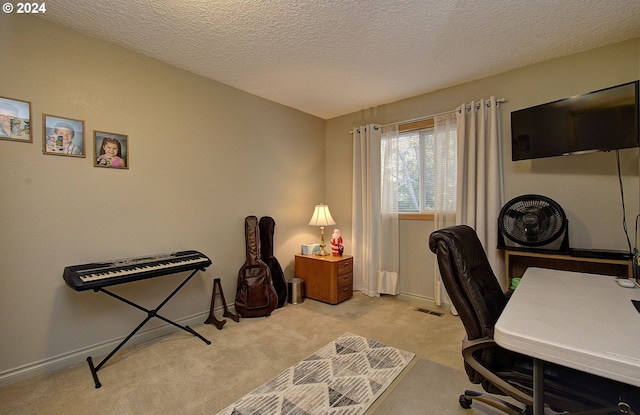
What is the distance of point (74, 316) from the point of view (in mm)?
2125

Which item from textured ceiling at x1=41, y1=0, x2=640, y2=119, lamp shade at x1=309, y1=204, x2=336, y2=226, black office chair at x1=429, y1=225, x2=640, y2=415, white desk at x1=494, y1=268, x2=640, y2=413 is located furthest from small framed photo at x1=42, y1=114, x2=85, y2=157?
white desk at x1=494, y1=268, x2=640, y2=413

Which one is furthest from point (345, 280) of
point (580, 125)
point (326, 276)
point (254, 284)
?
point (580, 125)

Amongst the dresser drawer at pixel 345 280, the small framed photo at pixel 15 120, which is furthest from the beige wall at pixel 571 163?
the small framed photo at pixel 15 120

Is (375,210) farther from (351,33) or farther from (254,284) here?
(351,33)

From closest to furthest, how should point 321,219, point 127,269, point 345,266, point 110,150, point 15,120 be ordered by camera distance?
point 15,120, point 127,269, point 110,150, point 345,266, point 321,219

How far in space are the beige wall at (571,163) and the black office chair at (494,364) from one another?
1.71 m

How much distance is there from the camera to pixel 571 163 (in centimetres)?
247

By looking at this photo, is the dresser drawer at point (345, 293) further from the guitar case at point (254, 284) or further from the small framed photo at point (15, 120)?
the small framed photo at point (15, 120)

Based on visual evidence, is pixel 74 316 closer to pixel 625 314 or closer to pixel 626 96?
pixel 625 314

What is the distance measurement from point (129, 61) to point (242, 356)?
264cm

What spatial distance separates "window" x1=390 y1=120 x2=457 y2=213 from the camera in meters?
3.11

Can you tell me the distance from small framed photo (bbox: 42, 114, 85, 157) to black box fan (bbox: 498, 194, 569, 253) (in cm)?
356

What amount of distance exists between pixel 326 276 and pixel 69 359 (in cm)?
236

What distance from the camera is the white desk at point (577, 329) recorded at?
2.43 feet
